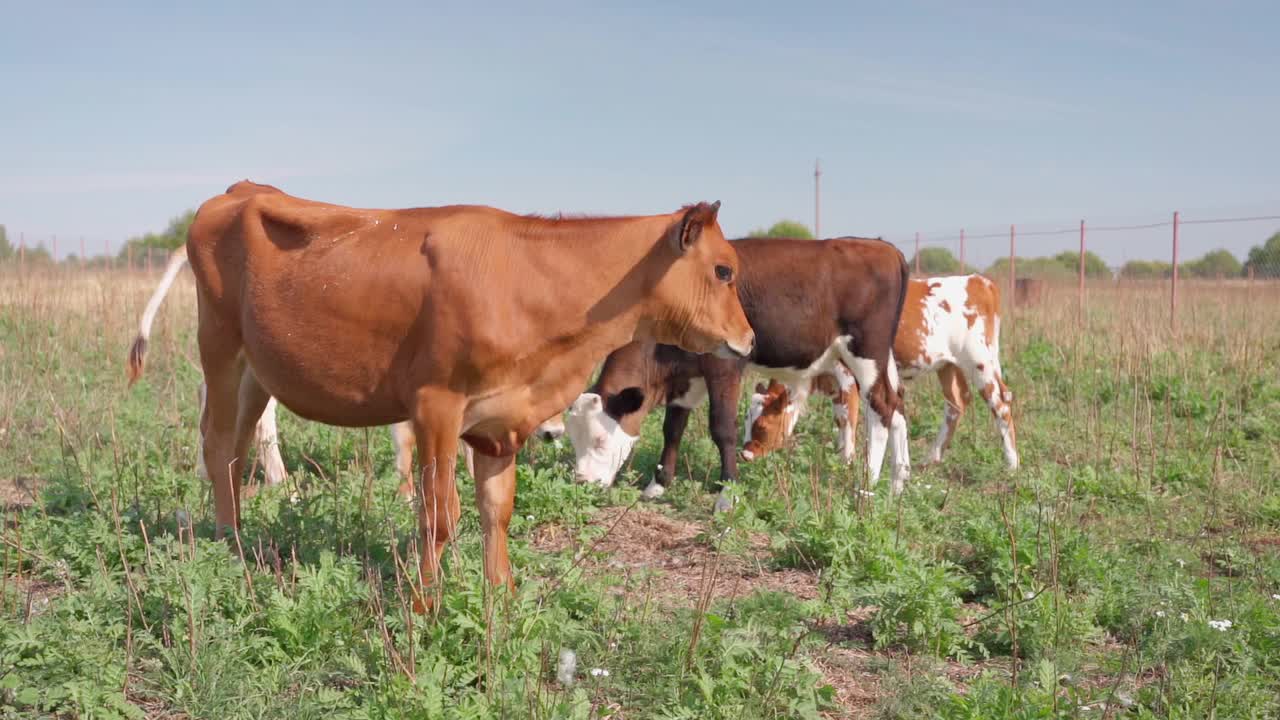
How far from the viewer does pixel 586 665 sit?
395cm

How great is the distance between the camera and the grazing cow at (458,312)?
436cm

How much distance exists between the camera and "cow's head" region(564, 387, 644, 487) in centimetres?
773

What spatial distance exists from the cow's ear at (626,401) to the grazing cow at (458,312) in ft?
10.3

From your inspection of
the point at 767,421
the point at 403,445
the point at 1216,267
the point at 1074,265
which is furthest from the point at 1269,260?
the point at 403,445

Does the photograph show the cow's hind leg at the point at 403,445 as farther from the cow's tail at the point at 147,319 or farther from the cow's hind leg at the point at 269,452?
the cow's tail at the point at 147,319

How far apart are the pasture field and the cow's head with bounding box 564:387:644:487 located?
0.22m

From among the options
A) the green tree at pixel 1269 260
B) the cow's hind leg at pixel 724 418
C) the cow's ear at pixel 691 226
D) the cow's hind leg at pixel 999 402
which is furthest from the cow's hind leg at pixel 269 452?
the green tree at pixel 1269 260

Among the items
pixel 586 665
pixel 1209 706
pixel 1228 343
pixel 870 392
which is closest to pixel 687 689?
pixel 586 665

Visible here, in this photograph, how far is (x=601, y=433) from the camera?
7.85 m

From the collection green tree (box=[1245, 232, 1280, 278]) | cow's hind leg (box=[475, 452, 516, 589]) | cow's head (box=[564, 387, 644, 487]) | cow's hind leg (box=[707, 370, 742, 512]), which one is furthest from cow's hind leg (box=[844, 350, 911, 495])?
green tree (box=[1245, 232, 1280, 278])

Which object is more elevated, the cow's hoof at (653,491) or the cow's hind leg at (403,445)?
the cow's hind leg at (403,445)

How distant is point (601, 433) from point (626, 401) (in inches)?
15.4

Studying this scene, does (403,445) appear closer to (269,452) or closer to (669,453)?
(269,452)

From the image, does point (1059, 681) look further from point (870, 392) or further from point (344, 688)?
point (870, 392)
